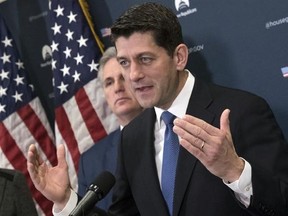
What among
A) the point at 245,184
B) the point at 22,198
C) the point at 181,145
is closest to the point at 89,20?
the point at 22,198

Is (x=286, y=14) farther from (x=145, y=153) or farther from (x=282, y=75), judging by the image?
(x=145, y=153)

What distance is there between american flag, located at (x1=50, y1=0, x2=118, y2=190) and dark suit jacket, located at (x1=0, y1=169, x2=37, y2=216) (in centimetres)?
65

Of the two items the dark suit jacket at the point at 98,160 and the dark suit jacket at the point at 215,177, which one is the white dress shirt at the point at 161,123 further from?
the dark suit jacket at the point at 98,160

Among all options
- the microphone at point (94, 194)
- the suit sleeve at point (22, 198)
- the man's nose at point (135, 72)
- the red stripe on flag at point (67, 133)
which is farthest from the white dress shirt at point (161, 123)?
the red stripe on flag at point (67, 133)

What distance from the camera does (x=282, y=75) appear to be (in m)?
2.20

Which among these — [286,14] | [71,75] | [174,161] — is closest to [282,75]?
[286,14]

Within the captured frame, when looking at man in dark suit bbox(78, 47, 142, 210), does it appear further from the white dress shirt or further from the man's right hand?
the man's right hand

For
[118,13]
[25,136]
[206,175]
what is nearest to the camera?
[206,175]

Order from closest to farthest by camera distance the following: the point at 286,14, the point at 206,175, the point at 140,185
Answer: the point at 206,175, the point at 140,185, the point at 286,14

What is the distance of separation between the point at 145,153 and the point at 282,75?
0.75 meters

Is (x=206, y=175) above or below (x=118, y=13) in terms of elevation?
below

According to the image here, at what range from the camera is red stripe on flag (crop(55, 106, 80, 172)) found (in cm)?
296

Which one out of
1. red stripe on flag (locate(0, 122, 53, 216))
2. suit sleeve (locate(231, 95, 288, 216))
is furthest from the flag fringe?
suit sleeve (locate(231, 95, 288, 216))

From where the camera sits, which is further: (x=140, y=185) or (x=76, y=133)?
(x=76, y=133)
